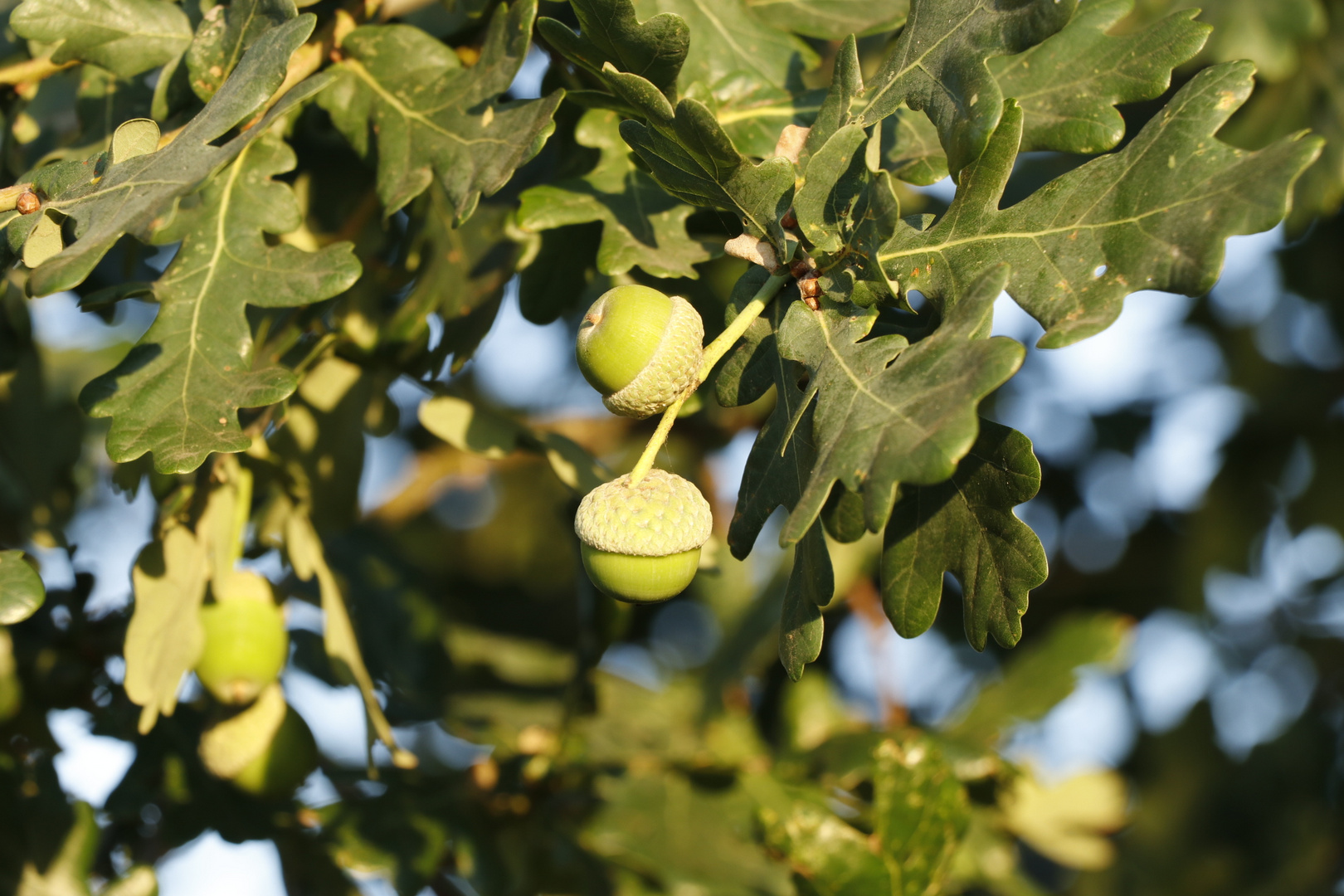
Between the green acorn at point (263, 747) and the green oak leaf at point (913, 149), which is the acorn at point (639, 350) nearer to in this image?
the green oak leaf at point (913, 149)

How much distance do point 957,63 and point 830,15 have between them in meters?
0.50

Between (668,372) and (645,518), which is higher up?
(668,372)

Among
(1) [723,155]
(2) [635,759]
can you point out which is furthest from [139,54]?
(2) [635,759]

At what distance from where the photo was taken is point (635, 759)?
2248 millimetres

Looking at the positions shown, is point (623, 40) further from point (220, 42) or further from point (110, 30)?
point (110, 30)

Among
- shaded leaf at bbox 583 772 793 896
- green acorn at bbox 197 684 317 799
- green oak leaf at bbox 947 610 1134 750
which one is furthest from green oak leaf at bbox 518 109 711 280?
green oak leaf at bbox 947 610 1134 750

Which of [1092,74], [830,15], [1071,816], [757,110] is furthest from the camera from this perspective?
[1071,816]

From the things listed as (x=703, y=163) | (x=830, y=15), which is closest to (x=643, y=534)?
(x=703, y=163)

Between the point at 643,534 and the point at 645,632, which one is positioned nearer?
the point at 643,534

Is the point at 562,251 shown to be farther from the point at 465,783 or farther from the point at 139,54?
the point at 465,783

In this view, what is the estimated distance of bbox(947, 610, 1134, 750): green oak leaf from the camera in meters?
2.35

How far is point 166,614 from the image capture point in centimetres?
153

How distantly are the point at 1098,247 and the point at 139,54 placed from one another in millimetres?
1178

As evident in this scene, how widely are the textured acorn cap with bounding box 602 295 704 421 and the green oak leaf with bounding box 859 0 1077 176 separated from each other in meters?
0.28
